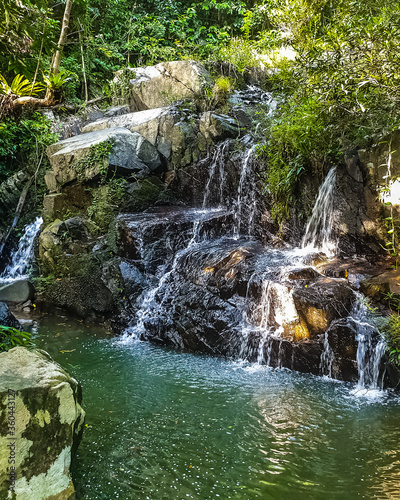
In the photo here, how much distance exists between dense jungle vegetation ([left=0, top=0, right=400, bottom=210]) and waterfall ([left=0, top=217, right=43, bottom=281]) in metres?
2.39

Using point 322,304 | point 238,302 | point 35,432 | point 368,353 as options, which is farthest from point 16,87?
point 368,353

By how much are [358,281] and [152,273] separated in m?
3.93

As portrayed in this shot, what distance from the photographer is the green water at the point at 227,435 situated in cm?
289

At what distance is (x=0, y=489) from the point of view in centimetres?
217

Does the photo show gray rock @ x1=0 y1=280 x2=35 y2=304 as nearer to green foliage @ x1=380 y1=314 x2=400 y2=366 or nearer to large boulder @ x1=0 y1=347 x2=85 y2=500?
large boulder @ x1=0 y1=347 x2=85 y2=500

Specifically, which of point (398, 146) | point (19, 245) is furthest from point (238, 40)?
point (19, 245)

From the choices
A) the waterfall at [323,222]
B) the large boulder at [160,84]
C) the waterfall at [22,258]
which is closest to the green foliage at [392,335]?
the waterfall at [323,222]

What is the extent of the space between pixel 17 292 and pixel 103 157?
380 cm

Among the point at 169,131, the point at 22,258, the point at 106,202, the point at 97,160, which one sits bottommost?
the point at 22,258

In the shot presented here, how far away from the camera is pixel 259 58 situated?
11891mm

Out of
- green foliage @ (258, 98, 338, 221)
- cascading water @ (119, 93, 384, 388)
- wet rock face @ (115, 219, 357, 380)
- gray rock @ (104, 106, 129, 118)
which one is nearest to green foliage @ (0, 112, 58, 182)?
gray rock @ (104, 106, 129, 118)

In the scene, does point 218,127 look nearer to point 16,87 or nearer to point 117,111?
point 117,111

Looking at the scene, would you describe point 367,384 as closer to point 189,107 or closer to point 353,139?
point 353,139

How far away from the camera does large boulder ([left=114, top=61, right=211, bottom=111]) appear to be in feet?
36.5
